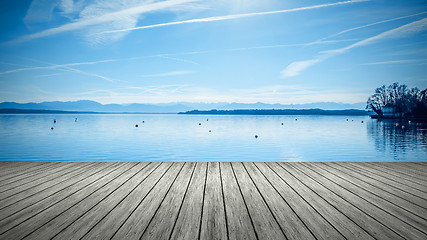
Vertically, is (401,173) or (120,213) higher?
(120,213)

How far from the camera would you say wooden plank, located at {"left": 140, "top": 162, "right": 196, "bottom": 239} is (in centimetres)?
202

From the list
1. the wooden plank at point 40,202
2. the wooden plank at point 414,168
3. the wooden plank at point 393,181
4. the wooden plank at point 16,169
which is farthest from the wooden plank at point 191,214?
Result: the wooden plank at point 414,168

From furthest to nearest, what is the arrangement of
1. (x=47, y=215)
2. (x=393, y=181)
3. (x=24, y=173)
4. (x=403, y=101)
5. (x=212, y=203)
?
1. (x=403, y=101)
2. (x=24, y=173)
3. (x=393, y=181)
4. (x=212, y=203)
5. (x=47, y=215)

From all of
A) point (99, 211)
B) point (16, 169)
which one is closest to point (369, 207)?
point (99, 211)

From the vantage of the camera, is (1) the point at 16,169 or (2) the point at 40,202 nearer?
(2) the point at 40,202

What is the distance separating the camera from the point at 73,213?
247 centimetres

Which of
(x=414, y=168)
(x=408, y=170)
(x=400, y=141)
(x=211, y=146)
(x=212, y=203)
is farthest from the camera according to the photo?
(x=400, y=141)

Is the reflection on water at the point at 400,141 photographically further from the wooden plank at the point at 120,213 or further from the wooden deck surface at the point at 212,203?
the wooden plank at the point at 120,213

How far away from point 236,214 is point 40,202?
2362 millimetres

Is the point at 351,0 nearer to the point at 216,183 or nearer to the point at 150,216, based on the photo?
the point at 216,183

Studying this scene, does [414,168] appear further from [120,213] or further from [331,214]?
[120,213]

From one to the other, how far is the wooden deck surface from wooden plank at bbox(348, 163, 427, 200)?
0.6 inches

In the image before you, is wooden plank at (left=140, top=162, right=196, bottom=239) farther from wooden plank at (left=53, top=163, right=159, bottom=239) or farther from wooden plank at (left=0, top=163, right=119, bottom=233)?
wooden plank at (left=0, top=163, right=119, bottom=233)

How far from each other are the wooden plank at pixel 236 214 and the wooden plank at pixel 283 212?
0.98ft
